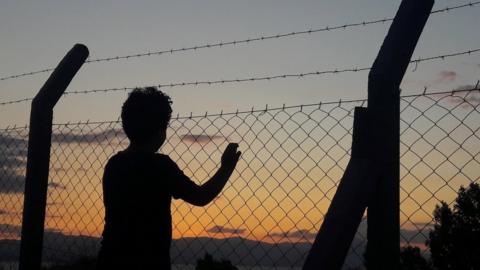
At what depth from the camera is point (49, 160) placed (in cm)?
431

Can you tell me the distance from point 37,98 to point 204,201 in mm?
1938

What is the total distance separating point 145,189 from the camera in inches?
116

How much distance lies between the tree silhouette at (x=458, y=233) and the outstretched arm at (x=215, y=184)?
110 ft

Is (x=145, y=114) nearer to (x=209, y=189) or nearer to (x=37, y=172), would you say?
(x=209, y=189)

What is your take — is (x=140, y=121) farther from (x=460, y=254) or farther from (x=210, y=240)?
(x=460, y=254)

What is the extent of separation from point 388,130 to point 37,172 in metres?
2.55

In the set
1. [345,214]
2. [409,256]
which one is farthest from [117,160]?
[409,256]

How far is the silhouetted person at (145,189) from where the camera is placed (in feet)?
9.49

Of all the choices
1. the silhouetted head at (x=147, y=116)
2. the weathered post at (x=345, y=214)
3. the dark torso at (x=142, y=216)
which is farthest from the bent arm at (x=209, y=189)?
the weathered post at (x=345, y=214)

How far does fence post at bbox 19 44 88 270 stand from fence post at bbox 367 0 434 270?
2.45m

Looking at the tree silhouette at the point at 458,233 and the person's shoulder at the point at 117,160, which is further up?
the tree silhouette at the point at 458,233

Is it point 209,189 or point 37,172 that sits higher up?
point 37,172

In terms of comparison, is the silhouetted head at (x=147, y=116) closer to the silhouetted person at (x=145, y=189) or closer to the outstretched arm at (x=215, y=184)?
the silhouetted person at (x=145, y=189)

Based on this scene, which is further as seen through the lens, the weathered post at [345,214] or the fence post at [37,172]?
the fence post at [37,172]
